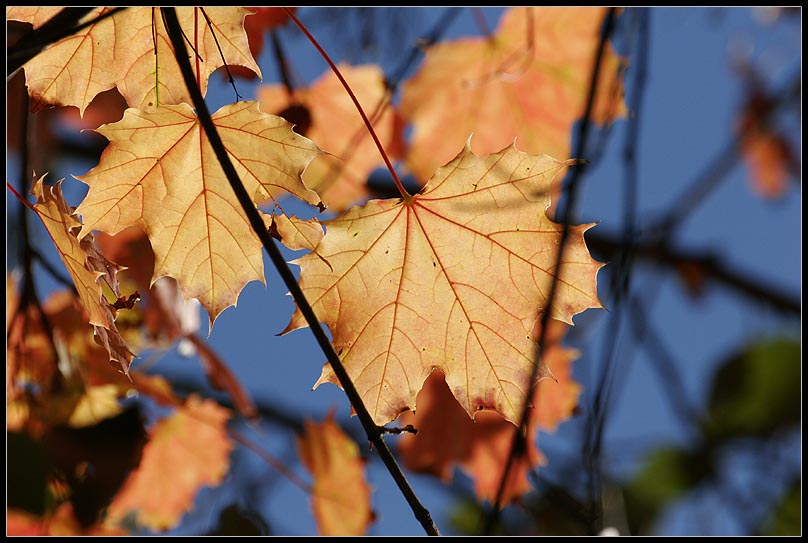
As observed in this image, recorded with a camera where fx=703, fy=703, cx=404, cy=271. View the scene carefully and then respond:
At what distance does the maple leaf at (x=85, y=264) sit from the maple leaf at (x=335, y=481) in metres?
1.13

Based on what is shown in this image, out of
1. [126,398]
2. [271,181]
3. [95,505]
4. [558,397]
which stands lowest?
[95,505]

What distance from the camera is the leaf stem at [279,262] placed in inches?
32.7

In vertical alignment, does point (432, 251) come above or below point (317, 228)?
above

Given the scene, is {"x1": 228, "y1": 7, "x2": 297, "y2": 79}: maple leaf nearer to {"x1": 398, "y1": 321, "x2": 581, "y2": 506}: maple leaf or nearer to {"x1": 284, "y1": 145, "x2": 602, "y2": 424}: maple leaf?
{"x1": 284, "y1": 145, "x2": 602, "y2": 424}: maple leaf

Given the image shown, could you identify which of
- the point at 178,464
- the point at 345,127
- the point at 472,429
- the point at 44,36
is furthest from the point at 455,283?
the point at 178,464

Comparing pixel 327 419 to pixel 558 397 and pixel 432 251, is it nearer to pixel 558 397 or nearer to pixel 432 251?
pixel 558 397

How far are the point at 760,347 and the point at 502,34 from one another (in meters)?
4.36

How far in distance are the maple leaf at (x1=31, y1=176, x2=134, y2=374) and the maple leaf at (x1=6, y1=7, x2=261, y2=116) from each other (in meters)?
0.16

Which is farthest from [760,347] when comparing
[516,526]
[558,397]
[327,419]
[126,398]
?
[126,398]

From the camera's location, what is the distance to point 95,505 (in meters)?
1.71

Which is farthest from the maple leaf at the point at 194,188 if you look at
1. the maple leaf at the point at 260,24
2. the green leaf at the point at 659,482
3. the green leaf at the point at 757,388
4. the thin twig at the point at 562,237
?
the green leaf at the point at 659,482

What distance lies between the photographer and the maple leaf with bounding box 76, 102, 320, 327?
100 centimetres

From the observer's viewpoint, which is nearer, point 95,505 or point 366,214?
point 366,214

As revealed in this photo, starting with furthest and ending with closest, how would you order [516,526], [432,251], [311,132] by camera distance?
[516,526] < [311,132] < [432,251]
